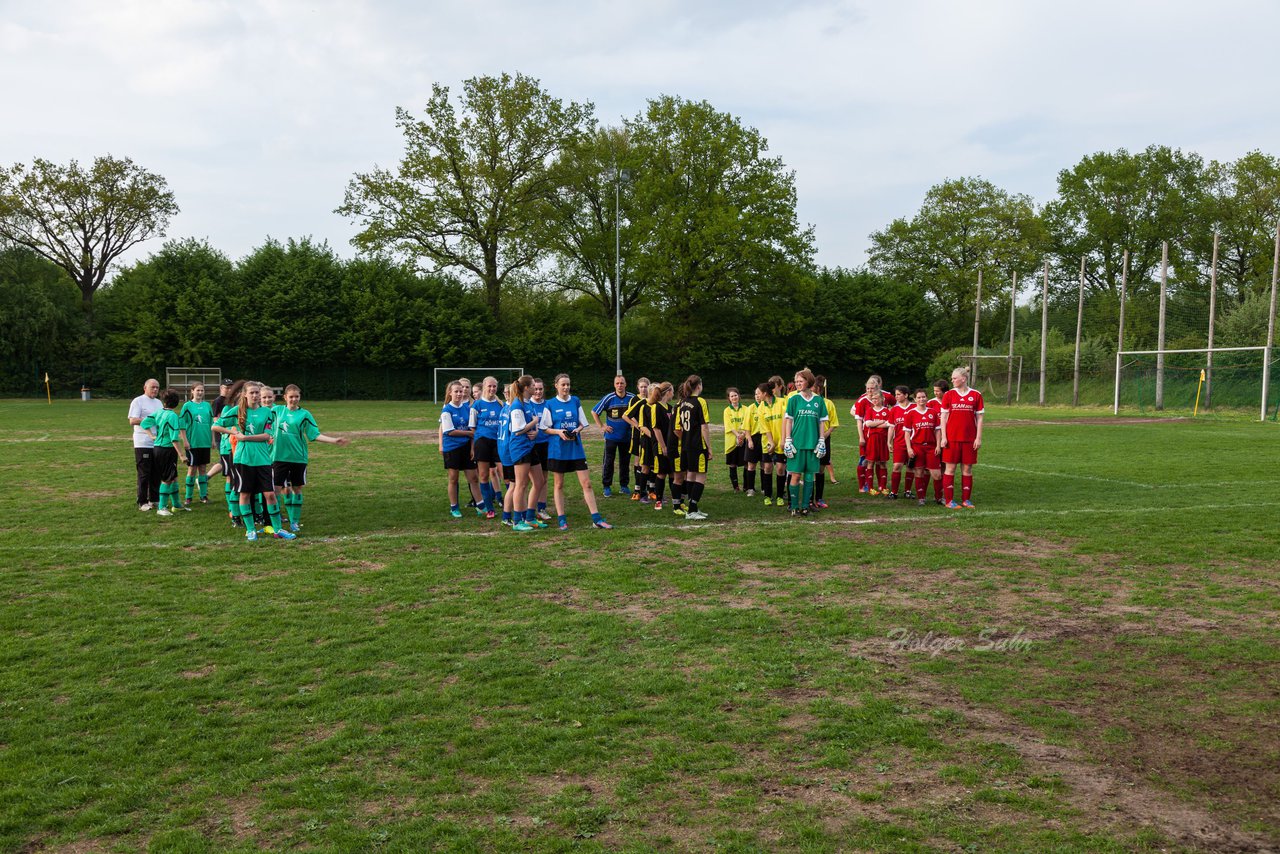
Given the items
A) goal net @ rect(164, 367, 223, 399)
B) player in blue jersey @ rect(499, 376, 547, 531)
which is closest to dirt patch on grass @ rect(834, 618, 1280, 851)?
player in blue jersey @ rect(499, 376, 547, 531)

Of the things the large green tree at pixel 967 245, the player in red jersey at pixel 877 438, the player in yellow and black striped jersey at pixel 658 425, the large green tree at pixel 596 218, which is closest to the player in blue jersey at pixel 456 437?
the player in yellow and black striped jersey at pixel 658 425

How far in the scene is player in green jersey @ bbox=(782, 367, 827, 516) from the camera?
11.4 metres

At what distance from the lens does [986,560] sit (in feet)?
29.2

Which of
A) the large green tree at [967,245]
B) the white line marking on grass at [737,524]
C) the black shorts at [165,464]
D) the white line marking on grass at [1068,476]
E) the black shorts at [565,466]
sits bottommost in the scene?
the white line marking on grass at [737,524]

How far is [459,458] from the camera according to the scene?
11633 millimetres

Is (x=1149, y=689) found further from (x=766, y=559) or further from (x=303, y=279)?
(x=303, y=279)

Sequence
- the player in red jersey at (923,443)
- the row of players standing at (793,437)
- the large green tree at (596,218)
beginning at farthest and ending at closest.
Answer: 1. the large green tree at (596,218)
2. the player in red jersey at (923,443)
3. the row of players standing at (793,437)

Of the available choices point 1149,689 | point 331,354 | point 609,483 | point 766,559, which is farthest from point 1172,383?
point 331,354

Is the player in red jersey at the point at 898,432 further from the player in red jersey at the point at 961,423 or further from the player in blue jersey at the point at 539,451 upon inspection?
the player in blue jersey at the point at 539,451

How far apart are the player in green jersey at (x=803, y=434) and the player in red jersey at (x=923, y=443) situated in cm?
177

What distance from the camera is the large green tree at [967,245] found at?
6381cm

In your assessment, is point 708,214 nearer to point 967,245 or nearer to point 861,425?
point 967,245

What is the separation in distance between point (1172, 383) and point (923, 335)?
24.9 meters

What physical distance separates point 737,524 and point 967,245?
195 ft
